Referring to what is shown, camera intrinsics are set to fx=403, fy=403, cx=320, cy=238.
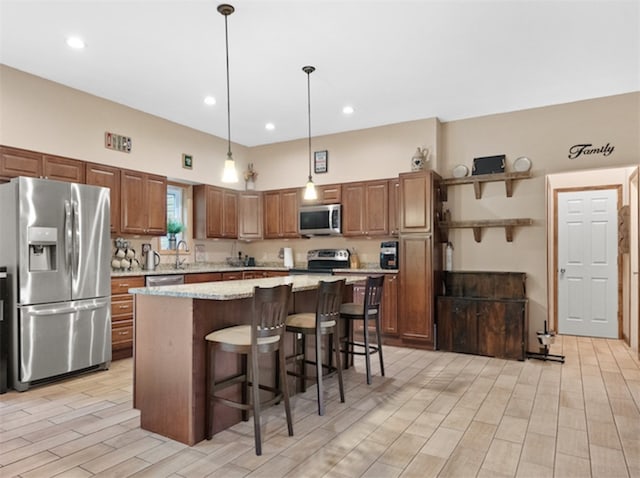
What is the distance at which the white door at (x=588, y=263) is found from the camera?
5605 millimetres

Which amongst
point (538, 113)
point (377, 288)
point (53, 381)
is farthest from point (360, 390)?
point (538, 113)

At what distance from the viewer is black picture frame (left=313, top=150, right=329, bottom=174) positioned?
6227 millimetres

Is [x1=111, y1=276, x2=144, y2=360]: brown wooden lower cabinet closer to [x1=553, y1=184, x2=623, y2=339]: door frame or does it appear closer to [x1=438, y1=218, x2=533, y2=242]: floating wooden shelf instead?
[x1=438, y1=218, x2=533, y2=242]: floating wooden shelf

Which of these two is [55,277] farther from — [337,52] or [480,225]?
[480,225]

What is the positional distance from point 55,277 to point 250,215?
334 centimetres

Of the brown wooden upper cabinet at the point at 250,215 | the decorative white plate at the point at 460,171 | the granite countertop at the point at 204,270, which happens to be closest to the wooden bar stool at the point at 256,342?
the granite countertop at the point at 204,270

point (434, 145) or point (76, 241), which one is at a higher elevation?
point (434, 145)

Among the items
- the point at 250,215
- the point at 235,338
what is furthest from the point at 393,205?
the point at 235,338

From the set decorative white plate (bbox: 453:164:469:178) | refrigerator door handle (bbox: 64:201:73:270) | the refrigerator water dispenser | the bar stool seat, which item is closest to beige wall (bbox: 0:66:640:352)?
decorative white plate (bbox: 453:164:469:178)

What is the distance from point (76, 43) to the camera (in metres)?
3.45

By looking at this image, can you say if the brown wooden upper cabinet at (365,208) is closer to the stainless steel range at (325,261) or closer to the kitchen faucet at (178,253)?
the stainless steel range at (325,261)

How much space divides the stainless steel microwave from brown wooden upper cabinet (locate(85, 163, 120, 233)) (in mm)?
2586

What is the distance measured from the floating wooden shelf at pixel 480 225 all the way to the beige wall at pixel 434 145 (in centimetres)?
8

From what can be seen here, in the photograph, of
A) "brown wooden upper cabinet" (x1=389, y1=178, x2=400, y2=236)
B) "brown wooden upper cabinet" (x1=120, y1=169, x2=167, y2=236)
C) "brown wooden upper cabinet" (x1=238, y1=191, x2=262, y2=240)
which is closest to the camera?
"brown wooden upper cabinet" (x1=120, y1=169, x2=167, y2=236)
